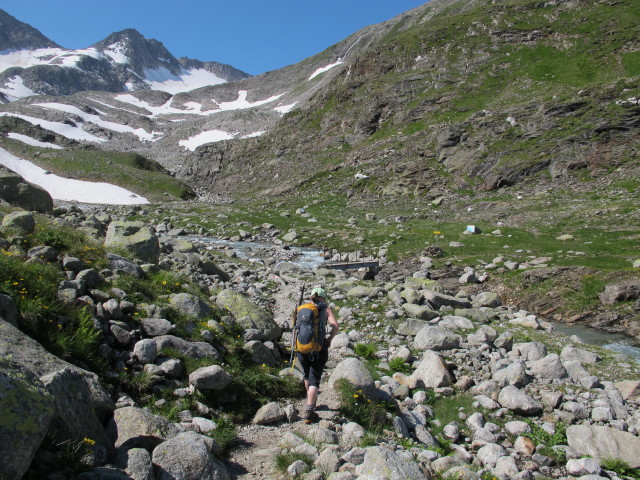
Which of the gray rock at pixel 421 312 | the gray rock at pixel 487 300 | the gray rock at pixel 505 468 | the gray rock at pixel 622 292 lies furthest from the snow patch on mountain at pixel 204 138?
the gray rock at pixel 505 468

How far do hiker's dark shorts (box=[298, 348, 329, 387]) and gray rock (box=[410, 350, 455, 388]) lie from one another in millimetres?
3592

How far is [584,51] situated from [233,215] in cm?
7082

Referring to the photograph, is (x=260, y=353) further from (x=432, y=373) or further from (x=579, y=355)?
(x=579, y=355)

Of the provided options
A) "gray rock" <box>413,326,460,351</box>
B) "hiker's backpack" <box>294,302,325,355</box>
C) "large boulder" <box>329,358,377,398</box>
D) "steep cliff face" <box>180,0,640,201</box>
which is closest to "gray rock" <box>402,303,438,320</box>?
"gray rock" <box>413,326,460,351</box>

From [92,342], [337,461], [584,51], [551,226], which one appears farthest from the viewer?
[584,51]

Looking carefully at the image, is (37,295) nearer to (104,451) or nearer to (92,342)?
(92,342)

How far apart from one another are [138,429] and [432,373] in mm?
8030

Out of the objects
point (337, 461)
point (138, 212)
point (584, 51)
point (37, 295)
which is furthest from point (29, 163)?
point (584, 51)

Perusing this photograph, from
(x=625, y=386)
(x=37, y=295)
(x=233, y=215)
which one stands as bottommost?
(x=625, y=386)

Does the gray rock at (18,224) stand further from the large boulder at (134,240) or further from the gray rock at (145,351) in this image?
the gray rock at (145,351)

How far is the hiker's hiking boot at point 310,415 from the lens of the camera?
7.84m

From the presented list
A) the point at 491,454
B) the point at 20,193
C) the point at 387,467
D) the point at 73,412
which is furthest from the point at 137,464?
the point at 20,193

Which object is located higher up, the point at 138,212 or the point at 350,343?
the point at 138,212

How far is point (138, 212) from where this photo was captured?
4831 centimetres
